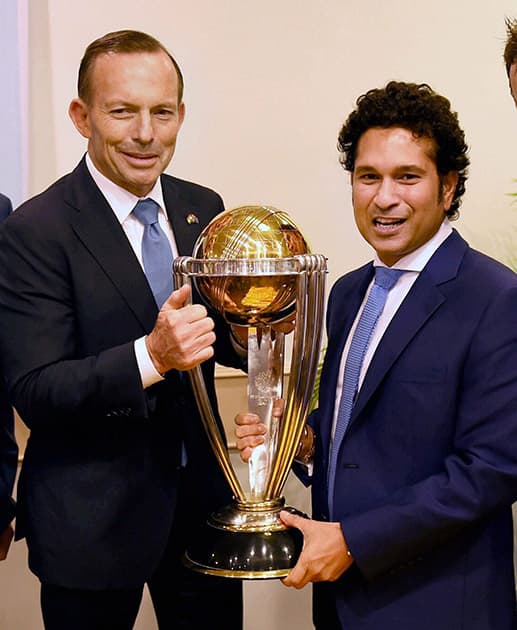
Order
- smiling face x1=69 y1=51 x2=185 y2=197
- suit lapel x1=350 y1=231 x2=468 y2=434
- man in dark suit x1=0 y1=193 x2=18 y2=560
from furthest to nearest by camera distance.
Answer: man in dark suit x1=0 y1=193 x2=18 y2=560 < smiling face x1=69 y1=51 x2=185 y2=197 < suit lapel x1=350 y1=231 x2=468 y2=434

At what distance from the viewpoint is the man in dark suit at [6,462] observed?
7.12 ft

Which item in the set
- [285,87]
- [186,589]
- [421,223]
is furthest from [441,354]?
[285,87]

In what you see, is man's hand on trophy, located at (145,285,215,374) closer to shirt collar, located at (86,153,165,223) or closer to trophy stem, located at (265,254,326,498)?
trophy stem, located at (265,254,326,498)

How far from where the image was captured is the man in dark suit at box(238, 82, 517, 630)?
1.69m

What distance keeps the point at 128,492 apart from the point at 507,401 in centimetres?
73

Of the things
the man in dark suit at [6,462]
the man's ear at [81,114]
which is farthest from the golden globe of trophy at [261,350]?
the man in dark suit at [6,462]

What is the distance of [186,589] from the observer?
2.07 m

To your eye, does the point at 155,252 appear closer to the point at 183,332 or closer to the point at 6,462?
the point at 183,332

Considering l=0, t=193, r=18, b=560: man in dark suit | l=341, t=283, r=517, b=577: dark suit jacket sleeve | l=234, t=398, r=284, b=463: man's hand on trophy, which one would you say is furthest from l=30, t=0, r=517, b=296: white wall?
l=341, t=283, r=517, b=577: dark suit jacket sleeve

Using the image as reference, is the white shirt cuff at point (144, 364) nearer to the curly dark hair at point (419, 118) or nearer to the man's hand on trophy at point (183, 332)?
the man's hand on trophy at point (183, 332)

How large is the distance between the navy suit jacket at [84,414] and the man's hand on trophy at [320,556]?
0.33 m

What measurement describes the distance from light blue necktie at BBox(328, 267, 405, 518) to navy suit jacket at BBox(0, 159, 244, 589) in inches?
11.8

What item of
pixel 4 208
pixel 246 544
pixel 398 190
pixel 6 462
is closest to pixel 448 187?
pixel 398 190

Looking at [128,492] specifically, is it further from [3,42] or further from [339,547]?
[3,42]
